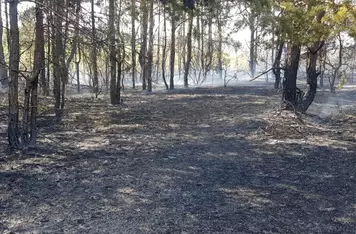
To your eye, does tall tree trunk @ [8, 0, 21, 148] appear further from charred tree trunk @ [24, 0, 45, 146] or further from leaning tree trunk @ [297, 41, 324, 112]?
leaning tree trunk @ [297, 41, 324, 112]

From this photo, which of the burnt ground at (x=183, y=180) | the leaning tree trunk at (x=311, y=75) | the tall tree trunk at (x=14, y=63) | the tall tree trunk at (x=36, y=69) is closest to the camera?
the burnt ground at (x=183, y=180)

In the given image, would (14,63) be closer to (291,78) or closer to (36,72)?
(36,72)

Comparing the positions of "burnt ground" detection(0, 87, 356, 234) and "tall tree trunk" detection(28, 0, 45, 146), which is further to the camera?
"tall tree trunk" detection(28, 0, 45, 146)

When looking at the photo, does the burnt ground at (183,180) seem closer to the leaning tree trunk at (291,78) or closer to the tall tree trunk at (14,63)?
the tall tree trunk at (14,63)

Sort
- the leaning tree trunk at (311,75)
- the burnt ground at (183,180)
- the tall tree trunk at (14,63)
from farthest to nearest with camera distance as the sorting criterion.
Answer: the leaning tree trunk at (311,75)
the tall tree trunk at (14,63)
the burnt ground at (183,180)

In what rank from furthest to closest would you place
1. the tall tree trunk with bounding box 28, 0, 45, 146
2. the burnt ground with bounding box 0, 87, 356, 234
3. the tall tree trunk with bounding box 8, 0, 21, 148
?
the tall tree trunk with bounding box 28, 0, 45, 146 → the tall tree trunk with bounding box 8, 0, 21, 148 → the burnt ground with bounding box 0, 87, 356, 234

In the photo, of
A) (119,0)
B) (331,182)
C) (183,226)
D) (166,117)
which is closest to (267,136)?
(331,182)

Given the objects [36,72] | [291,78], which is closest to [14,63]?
[36,72]

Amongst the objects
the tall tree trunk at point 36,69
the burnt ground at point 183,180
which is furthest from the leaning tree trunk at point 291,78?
the tall tree trunk at point 36,69

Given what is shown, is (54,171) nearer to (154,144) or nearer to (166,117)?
(154,144)

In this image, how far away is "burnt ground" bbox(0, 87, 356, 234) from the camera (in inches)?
160

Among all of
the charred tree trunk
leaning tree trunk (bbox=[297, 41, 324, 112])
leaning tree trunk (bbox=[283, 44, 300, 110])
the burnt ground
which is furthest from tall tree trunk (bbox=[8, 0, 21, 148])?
leaning tree trunk (bbox=[297, 41, 324, 112])

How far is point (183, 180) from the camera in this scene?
18.2 feet

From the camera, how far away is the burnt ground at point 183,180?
13.4 feet
